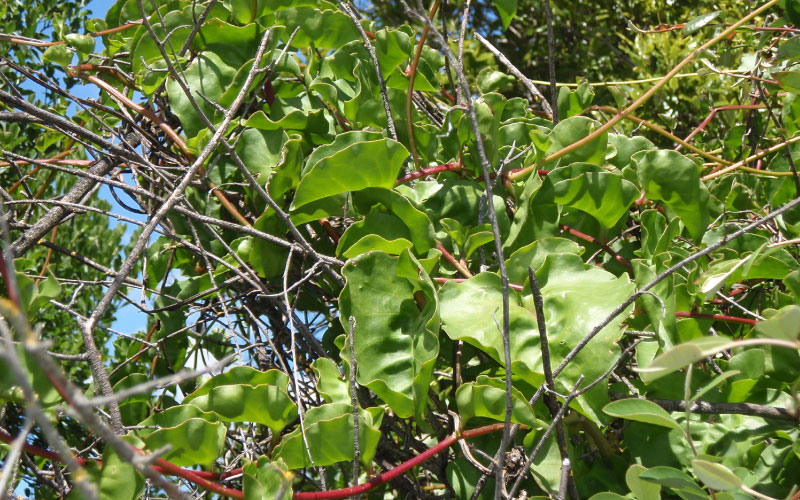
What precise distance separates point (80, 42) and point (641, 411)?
2.53ft

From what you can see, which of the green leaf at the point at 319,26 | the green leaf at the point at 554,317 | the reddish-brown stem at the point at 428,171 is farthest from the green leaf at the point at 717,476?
the green leaf at the point at 319,26

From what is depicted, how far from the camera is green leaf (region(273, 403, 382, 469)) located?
22.7 inches

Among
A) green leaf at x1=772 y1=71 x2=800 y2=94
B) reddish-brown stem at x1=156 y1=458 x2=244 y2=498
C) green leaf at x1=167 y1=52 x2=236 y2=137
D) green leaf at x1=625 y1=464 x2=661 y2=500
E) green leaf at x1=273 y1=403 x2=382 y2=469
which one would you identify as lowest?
green leaf at x1=625 y1=464 x2=661 y2=500

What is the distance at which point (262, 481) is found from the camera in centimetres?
58

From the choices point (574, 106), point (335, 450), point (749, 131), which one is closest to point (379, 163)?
point (335, 450)

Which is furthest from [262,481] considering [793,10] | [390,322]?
[793,10]

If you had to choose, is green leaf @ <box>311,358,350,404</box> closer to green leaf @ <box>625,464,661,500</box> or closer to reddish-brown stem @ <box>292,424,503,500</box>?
reddish-brown stem @ <box>292,424,503,500</box>

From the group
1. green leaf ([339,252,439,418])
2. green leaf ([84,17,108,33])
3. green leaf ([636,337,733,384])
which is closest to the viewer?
green leaf ([636,337,733,384])

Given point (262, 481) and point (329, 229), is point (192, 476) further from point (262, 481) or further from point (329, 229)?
point (329, 229)

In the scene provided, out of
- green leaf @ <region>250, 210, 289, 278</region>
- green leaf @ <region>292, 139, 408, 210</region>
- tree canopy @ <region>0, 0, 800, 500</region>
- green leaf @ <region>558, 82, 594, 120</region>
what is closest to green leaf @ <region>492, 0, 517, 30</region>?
tree canopy @ <region>0, 0, 800, 500</region>

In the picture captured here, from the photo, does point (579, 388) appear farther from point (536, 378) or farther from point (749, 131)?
point (749, 131)

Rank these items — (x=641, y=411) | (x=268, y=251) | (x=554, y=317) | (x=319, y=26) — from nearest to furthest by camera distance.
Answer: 1. (x=641, y=411)
2. (x=554, y=317)
3. (x=268, y=251)
4. (x=319, y=26)

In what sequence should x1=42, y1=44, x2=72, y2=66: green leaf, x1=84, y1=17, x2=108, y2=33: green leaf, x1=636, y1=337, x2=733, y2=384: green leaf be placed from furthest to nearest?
x1=84, y1=17, x2=108, y2=33: green leaf → x1=42, y1=44, x2=72, y2=66: green leaf → x1=636, y1=337, x2=733, y2=384: green leaf

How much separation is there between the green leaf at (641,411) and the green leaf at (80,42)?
0.75 metres
